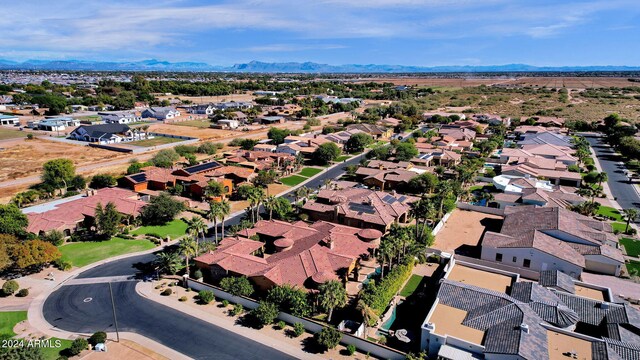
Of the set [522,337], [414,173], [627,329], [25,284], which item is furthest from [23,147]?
[627,329]

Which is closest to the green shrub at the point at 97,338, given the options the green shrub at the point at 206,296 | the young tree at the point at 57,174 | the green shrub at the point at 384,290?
the green shrub at the point at 206,296

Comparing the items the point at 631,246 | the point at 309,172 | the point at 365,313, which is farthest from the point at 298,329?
the point at 309,172

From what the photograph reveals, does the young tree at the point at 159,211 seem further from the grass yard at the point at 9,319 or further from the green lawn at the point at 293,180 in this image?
the green lawn at the point at 293,180

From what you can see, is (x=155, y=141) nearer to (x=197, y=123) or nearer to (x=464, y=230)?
(x=197, y=123)

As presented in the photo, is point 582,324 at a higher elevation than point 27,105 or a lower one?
lower

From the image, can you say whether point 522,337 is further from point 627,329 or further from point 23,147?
point 23,147

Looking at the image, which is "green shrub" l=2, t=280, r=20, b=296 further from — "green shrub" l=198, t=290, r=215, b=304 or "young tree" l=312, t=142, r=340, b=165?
"young tree" l=312, t=142, r=340, b=165
